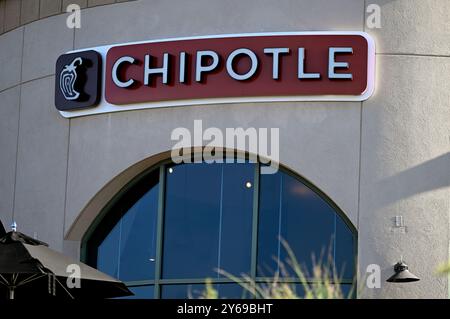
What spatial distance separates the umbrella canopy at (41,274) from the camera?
31.3ft

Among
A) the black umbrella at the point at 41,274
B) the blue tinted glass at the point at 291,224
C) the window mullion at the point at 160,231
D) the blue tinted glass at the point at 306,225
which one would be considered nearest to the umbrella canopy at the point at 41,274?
the black umbrella at the point at 41,274

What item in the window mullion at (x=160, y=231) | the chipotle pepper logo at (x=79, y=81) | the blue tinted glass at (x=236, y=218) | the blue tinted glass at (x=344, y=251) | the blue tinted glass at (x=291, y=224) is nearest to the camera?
the blue tinted glass at (x=344, y=251)

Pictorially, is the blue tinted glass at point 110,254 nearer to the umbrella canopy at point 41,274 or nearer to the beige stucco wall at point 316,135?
the beige stucco wall at point 316,135

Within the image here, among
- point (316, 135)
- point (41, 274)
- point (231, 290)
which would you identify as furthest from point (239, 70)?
point (41, 274)

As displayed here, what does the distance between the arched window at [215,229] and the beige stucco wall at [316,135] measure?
0.34 m

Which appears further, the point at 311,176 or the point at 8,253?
the point at 311,176

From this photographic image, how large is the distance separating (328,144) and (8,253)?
474 cm

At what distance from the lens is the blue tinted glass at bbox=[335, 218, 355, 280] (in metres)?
12.7

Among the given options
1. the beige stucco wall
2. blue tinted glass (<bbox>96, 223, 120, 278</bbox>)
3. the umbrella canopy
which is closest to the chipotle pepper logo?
the beige stucco wall

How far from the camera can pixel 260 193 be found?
13109mm

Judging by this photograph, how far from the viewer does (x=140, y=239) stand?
1375cm
